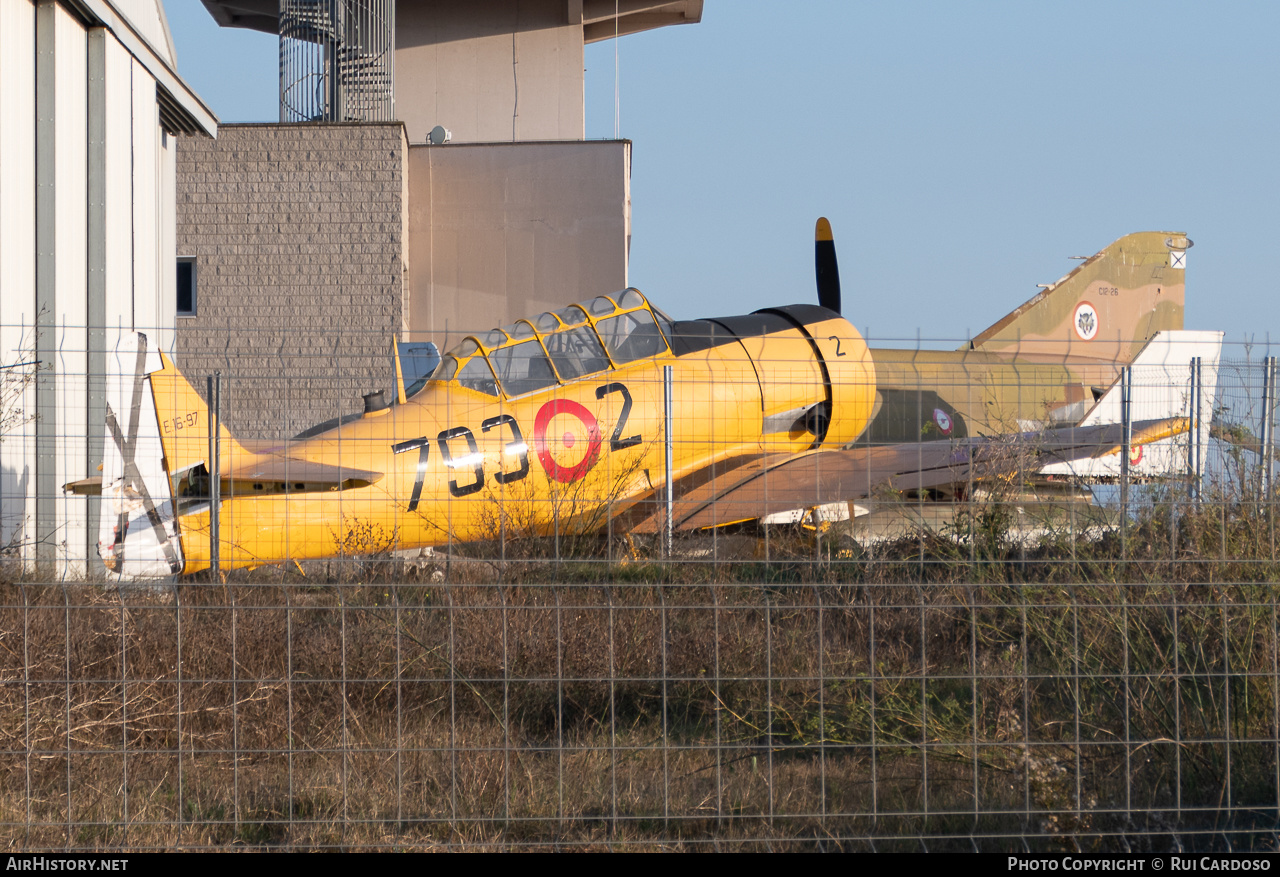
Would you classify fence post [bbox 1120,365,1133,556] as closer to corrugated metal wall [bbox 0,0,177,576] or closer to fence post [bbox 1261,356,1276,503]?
fence post [bbox 1261,356,1276,503]

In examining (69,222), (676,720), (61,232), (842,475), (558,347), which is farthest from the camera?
(558,347)

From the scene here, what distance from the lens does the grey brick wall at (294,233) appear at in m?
13.7

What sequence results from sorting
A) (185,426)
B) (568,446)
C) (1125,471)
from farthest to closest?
1. (568,446)
2. (185,426)
3. (1125,471)

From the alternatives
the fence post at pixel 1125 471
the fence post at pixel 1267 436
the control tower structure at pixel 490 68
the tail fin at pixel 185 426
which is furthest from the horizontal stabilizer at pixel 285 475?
the control tower structure at pixel 490 68

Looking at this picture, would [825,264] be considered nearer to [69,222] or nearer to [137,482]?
[69,222]

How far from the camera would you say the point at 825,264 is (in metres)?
13.3

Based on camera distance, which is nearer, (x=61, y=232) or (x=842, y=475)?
(x=61, y=232)

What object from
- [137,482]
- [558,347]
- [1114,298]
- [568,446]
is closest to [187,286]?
[558,347]

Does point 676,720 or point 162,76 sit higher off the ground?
point 162,76

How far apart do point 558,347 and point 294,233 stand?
7107mm

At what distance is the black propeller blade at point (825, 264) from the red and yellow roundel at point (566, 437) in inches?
256

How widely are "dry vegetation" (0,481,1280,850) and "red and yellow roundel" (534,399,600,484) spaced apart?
2.57m

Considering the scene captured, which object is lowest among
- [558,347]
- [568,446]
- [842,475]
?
[842,475]
